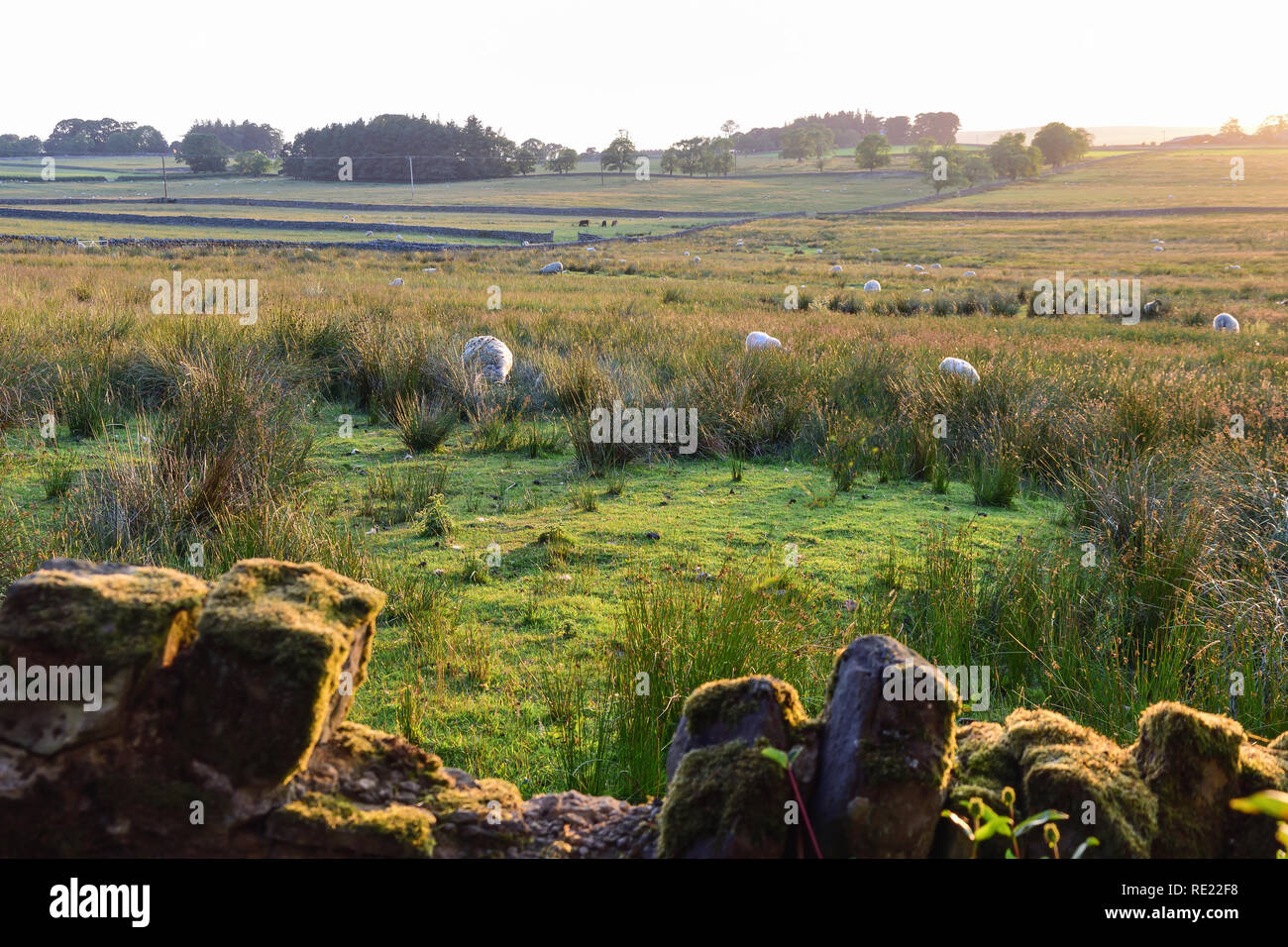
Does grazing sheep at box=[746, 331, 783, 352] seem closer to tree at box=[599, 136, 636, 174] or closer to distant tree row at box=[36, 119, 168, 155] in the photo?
tree at box=[599, 136, 636, 174]

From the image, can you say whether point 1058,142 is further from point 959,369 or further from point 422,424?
point 422,424

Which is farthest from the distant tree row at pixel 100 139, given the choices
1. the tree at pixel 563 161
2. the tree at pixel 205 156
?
the tree at pixel 563 161

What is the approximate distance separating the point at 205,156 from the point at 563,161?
4567cm

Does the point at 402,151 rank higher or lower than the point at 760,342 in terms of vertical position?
higher

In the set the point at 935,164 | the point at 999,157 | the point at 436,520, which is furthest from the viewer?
the point at 999,157

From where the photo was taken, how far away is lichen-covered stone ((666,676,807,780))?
6.32 feet

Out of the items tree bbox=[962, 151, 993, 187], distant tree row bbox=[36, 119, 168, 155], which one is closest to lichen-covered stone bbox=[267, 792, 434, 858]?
tree bbox=[962, 151, 993, 187]

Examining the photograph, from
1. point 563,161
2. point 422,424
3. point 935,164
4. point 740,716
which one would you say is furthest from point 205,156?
point 740,716

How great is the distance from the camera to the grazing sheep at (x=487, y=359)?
32.9ft

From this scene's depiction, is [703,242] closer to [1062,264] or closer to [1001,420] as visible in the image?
[1062,264]

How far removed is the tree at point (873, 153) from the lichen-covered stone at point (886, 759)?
395ft

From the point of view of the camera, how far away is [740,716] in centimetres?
197

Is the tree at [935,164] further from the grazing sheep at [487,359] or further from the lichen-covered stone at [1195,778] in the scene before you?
the lichen-covered stone at [1195,778]
